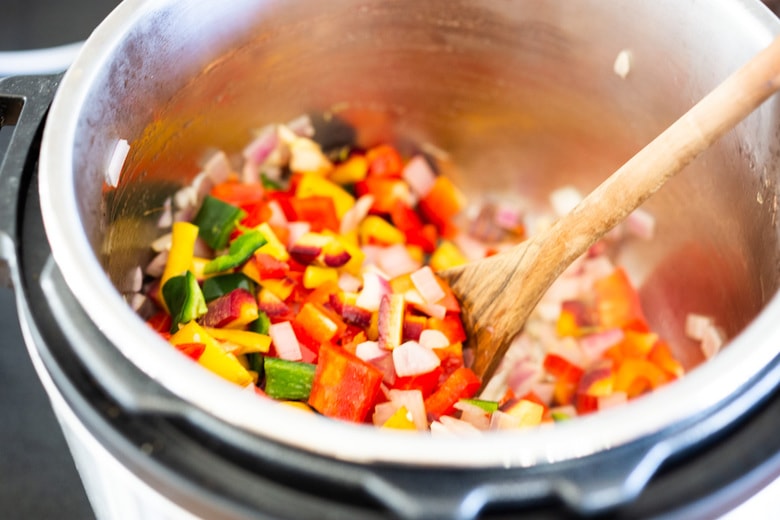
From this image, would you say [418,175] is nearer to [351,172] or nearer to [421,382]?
[351,172]

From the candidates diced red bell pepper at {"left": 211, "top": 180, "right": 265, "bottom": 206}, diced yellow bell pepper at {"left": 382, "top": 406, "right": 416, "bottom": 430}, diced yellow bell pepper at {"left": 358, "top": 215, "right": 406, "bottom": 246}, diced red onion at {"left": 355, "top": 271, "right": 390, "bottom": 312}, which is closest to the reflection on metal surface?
diced red bell pepper at {"left": 211, "top": 180, "right": 265, "bottom": 206}

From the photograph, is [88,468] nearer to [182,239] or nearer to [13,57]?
[182,239]

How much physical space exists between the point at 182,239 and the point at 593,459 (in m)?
0.73

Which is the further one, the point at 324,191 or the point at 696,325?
the point at 324,191

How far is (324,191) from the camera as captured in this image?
1381 mm

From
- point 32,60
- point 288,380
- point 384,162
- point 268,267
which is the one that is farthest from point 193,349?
point 32,60

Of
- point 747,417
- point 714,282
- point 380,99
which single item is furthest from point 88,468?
point 714,282

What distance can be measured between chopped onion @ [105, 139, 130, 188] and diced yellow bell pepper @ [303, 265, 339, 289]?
0.34 meters

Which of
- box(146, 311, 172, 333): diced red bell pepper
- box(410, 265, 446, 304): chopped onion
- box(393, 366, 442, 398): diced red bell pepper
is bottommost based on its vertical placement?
box(146, 311, 172, 333): diced red bell pepper

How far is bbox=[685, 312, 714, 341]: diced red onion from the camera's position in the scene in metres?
1.22

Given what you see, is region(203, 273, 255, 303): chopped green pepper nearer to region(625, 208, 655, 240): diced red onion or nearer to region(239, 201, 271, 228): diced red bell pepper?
region(239, 201, 271, 228): diced red bell pepper

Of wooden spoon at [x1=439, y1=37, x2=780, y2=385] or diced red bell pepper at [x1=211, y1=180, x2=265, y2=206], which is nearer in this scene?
wooden spoon at [x1=439, y1=37, x2=780, y2=385]

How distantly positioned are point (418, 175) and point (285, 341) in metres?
0.51

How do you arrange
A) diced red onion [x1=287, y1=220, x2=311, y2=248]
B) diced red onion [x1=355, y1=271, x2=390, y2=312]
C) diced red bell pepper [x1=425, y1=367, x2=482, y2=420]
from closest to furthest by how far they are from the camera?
diced red bell pepper [x1=425, y1=367, x2=482, y2=420] < diced red onion [x1=355, y1=271, x2=390, y2=312] < diced red onion [x1=287, y1=220, x2=311, y2=248]
